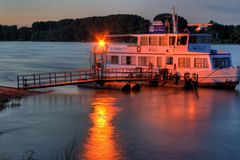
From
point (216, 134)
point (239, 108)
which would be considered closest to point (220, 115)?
point (239, 108)

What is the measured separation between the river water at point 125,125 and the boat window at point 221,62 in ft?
10.6

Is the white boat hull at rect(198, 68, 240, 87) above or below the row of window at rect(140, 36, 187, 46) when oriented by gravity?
below

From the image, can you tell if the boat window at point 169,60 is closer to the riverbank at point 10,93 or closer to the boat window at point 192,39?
the boat window at point 192,39

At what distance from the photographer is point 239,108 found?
31.5 meters

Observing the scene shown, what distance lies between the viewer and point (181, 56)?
1606 inches

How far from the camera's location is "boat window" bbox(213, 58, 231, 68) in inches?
1566

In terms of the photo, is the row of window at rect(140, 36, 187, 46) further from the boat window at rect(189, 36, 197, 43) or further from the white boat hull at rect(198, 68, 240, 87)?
the white boat hull at rect(198, 68, 240, 87)

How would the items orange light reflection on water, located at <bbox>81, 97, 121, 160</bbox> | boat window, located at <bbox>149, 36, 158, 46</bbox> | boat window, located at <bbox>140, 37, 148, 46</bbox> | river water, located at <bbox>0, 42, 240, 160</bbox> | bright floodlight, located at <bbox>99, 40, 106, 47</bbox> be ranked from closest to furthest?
orange light reflection on water, located at <bbox>81, 97, 121, 160</bbox> < river water, located at <bbox>0, 42, 240, 160</bbox> < boat window, located at <bbox>149, 36, 158, 46</bbox> < boat window, located at <bbox>140, 37, 148, 46</bbox> < bright floodlight, located at <bbox>99, 40, 106, 47</bbox>

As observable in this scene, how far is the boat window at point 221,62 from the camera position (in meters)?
39.8

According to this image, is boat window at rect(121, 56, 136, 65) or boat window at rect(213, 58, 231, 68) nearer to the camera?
boat window at rect(213, 58, 231, 68)

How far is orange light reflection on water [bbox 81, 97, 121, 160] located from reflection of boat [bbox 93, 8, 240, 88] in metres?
11.1

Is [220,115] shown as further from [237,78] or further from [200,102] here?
[237,78]

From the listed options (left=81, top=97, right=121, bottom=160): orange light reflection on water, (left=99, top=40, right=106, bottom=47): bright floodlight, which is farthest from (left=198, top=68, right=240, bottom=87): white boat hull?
(left=81, top=97, right=121, bottom=160): orange light reflection on water

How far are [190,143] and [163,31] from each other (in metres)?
22.8
